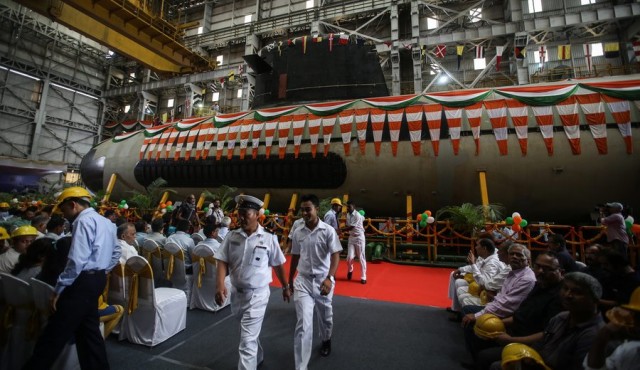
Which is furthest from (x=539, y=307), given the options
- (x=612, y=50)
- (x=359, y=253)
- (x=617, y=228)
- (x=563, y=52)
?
(x=612, y=50)

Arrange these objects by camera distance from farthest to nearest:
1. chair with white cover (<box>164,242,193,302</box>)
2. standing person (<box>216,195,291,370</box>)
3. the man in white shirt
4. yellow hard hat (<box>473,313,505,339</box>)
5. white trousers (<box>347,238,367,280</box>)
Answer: white trousers (<box>347,238,367,280</box>), chair with white cover (<box>164,242,193,302</box>), the man in white shirt, standing person (<box>216,195,291,370</box>), yellow hard hat (<box>473,313,505,339</box>)

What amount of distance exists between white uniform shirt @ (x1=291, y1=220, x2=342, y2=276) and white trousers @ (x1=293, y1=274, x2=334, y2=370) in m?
0.09

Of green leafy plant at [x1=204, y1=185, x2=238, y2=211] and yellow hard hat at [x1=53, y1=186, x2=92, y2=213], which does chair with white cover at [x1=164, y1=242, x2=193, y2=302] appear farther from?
green leafy plant at [x1=204, y1=185, x2=238, y2=211]

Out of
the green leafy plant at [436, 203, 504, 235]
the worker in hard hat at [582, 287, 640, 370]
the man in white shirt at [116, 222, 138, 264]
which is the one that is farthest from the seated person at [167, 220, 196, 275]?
the green leafy plant at [436, 203, 504, 235]

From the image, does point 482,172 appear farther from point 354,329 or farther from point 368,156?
point 354,329

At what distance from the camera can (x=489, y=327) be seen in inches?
96.0

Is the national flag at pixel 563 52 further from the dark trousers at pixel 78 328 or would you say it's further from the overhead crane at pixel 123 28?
the overhead crane at pixel 123 28

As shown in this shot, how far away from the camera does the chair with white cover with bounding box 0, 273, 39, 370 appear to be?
269 centimetres

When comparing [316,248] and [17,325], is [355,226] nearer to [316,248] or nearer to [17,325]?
[316,248]

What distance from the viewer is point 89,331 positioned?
8.06ft

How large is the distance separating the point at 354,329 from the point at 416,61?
21.1m

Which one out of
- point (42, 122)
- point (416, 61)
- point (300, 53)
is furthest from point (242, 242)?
point (42, 122)

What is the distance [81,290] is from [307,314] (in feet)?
6.33

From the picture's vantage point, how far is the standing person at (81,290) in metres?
2.26
